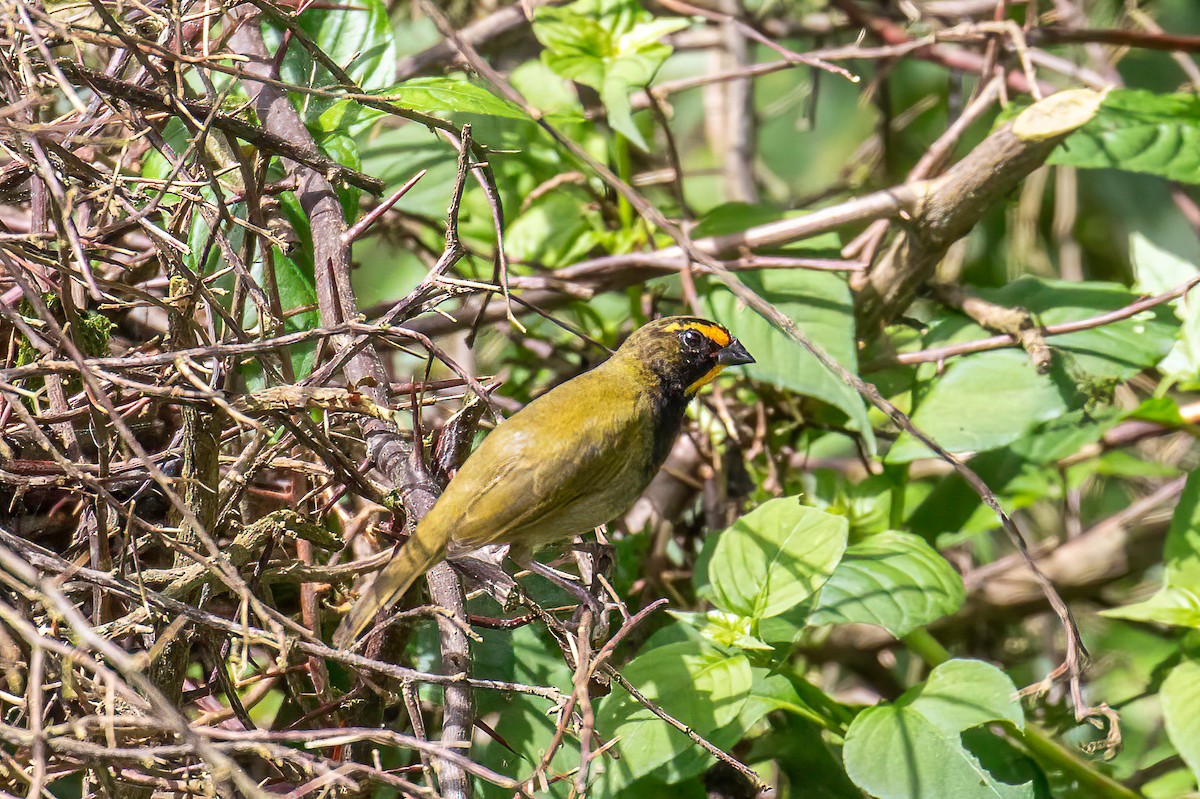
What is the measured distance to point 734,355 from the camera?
2648 millimetres

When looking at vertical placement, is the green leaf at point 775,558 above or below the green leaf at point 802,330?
below

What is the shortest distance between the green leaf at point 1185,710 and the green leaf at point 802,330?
817 millimetres

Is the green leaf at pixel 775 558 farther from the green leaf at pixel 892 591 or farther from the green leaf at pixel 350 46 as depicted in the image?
the green leaf at pixel 350 46

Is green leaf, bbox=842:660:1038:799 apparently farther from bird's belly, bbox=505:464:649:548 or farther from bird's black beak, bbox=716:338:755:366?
bird's black beak, bbox=716:338:755:366

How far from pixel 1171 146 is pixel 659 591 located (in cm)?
180

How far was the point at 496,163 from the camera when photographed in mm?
3074

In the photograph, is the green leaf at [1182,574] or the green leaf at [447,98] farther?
the green leaf at [1182,574]

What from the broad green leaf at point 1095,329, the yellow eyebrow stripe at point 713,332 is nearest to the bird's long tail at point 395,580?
the yellow eyebrow stripe at point 713,332

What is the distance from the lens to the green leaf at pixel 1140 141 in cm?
282

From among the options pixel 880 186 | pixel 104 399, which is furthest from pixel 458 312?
pixel 880 186

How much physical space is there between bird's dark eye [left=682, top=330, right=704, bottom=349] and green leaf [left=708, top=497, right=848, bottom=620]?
21.3 inches

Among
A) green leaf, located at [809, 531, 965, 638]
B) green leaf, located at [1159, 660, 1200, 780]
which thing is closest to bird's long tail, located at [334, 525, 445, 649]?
green leaf, located at [809, 531, 965, 638]

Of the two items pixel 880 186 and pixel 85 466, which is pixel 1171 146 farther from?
pixel 85 466

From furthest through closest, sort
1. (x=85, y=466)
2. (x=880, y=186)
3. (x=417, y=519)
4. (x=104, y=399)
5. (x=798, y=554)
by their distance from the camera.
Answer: (x=880, y=186) → (x=798, y=554) → (x=417, y=519) → (x=85, y=466) → (x=104, y=399)
